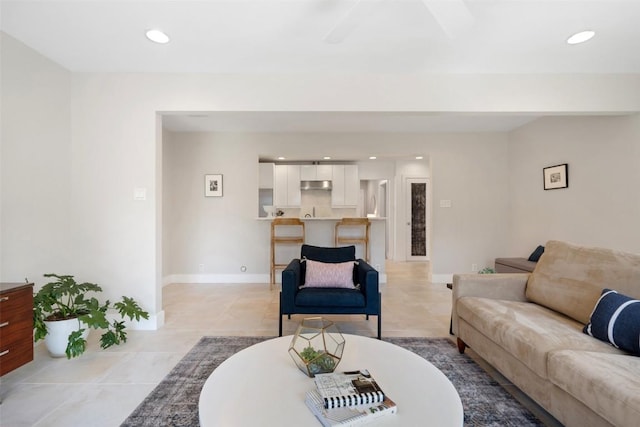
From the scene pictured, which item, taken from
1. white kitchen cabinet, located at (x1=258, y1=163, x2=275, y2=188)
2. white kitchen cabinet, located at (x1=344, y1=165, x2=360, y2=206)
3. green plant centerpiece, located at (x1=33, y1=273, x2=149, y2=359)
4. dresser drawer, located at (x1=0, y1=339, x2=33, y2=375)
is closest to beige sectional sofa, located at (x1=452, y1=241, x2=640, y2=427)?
green plant centerpiece, located at (x1=33, y1=273, x2=149, y2=359)

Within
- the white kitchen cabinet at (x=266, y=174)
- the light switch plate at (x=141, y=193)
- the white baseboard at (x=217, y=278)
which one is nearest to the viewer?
the light switch plate at (x=141, y=193)

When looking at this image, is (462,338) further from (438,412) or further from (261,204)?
(261,204)

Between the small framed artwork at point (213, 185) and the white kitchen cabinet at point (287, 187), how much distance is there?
5.18 ft

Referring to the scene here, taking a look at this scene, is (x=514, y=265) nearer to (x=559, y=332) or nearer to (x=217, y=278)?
(x=559, y=332)

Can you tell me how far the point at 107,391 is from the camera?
1874 millimetres

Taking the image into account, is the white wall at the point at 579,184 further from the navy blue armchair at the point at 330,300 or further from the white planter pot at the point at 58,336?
the white planter pot at the point at 58,336

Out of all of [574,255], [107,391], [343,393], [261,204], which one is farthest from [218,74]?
[261,204]

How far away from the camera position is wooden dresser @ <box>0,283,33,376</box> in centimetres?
178

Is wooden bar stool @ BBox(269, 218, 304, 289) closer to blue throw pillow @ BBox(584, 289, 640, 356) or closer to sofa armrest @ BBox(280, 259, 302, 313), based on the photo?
sofa armrest @ BBox(280, 259, 302, 313)

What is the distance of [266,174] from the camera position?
20.4 feet

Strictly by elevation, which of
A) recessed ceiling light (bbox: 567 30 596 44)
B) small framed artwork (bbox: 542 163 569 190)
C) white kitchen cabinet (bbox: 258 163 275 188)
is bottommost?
small framed artwork (bbox: 542 163 569 190)

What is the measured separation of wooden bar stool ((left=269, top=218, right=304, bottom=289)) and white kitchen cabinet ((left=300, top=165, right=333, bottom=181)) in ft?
5.95

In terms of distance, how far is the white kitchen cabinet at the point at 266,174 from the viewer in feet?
20.3

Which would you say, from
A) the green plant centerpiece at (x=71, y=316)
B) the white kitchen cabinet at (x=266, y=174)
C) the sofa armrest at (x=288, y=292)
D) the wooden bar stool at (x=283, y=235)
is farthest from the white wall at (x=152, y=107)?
the white kitchen cabinet at (x=266, y=174)
